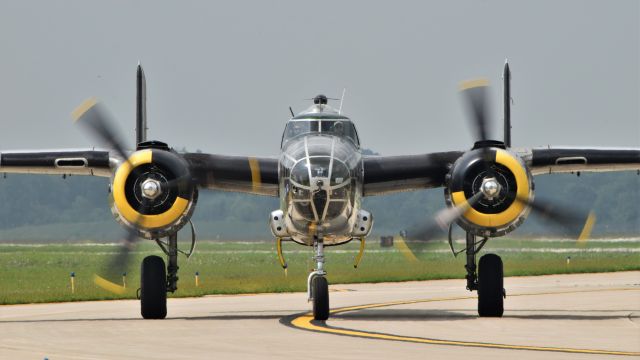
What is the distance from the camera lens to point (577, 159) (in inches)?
1051

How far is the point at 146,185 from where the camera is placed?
78.6ft

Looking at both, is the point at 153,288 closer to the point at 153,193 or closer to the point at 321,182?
the point at 153,193

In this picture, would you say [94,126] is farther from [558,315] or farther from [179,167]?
[558,315]

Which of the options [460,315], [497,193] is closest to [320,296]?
[497,193]

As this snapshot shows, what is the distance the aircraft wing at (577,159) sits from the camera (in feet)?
86.6

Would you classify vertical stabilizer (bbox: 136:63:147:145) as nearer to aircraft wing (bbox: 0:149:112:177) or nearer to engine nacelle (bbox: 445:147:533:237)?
aircraft wing (bbox: 0:149:112:177)

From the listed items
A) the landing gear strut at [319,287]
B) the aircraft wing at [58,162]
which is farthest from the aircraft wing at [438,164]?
the aircraft wing at [58,162]

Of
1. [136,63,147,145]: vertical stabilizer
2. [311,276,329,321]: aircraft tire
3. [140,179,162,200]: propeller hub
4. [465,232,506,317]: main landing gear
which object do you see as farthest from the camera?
[136,63,147,145]: vertical stabilizer

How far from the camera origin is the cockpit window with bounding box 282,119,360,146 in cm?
2520

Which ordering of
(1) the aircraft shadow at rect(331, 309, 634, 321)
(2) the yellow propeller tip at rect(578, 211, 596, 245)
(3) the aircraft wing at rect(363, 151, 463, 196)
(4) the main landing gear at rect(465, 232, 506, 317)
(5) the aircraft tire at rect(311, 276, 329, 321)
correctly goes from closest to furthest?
(5) the aircraft tire at rect(311, 276, 329, 321), (2) the yellow propeller tip at rect(578, 211, 596, 245), (4) the main landing gear at rect(465, 232, 506, 317), (1) the aircraft shadow at rect(331, 309, 634, 321), (3) the aircraft wing at rect(363, 151, 463, 196)

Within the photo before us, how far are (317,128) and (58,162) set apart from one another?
19.6 ft

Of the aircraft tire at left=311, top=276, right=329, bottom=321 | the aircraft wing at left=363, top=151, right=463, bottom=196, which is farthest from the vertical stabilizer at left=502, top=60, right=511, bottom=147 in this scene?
the aircraft tire at left=311, top=276, right=329, bottom=321

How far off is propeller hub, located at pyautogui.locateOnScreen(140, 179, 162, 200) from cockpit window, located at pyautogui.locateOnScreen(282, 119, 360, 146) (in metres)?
2.93

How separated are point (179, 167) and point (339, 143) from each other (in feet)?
10.7
